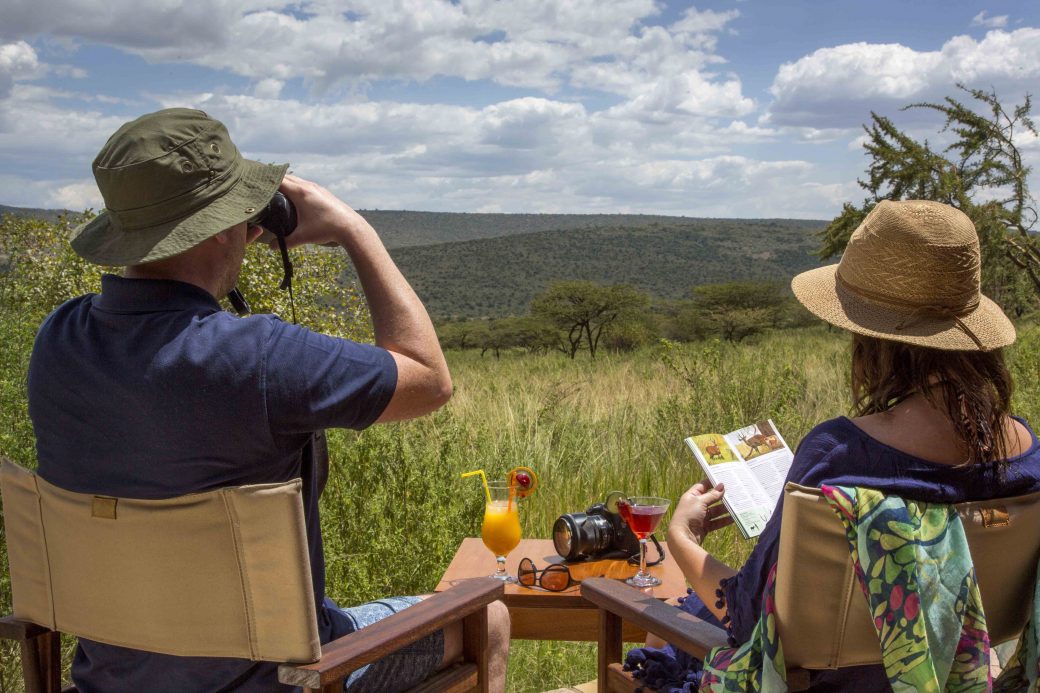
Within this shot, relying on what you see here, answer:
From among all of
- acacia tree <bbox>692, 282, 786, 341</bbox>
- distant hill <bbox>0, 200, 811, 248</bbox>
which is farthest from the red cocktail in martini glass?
distant hill <bbox>0, 200, 811, 248</bbox>

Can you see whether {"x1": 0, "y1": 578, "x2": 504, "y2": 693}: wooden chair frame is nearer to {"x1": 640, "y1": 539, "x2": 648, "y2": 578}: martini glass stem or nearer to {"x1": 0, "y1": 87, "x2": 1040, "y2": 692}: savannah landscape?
{"x1": 640, "y1": 539, "x2": 648, "y2": 578}: martini glass stem

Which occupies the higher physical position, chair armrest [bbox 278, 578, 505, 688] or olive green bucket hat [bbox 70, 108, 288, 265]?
olive green bucket hat [bbox 70, 108, 288, 265]

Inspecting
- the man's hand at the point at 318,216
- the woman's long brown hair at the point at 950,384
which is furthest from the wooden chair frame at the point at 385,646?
the woman's long brown hair at the point at 950,384

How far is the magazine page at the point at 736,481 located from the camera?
211 cm

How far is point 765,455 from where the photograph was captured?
2266 mm

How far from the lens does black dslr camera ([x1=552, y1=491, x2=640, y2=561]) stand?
265cm

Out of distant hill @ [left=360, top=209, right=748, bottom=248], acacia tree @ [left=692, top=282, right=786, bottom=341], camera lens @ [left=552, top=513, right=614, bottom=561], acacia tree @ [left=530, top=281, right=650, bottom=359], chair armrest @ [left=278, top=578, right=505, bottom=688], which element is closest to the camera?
chair armrest @ [left=278, top=578, right=505, bottom=688]

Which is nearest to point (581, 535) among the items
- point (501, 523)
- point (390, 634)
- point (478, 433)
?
point (501, 523)

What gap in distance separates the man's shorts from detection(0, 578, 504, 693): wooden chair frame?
0.04m

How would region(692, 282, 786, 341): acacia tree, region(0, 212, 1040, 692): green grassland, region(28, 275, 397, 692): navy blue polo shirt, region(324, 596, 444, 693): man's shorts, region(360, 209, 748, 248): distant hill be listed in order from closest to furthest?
region(28, 275, 397, 692): navy blue polo shirt → region(324, 596, 444, 693): man's shorts → region(0, 212, 1040, 692): green grassland → region(692, 282, 786, 341): acacia tree → region(360, 209, 748, 248): distant hill

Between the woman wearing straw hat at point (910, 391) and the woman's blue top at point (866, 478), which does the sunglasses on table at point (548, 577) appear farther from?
the woman's blue top at point (866, 478)

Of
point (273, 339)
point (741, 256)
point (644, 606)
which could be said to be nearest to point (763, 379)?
point (644, 606)

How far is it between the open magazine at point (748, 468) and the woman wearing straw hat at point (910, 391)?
21cm

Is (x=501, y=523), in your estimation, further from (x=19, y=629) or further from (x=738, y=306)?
(x=738, y=306)
